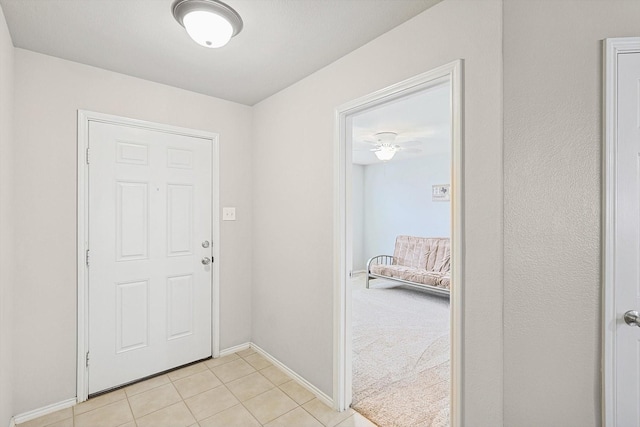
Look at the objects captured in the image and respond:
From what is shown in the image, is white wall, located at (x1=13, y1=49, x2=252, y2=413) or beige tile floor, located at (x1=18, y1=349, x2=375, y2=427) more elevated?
white wall, located at (x1=13, y1=49, x2=252, y2=413)

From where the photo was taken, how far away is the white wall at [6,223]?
5.38 feet

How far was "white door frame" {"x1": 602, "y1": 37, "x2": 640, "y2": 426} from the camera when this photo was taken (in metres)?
1.34

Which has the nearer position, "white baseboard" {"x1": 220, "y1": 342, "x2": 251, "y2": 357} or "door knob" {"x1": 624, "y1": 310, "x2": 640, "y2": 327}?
"door knob" {"x1": 624, "y1": 310, "x2": 640, "y2": 327}

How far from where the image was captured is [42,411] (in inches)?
79.9

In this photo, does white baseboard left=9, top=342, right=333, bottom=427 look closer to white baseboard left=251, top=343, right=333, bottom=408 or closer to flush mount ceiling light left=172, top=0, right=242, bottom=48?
white baseboard left=251, top=343, right=333, bottom=408

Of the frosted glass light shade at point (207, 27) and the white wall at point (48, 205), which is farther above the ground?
the frosted glass light shade at point (207, 27)

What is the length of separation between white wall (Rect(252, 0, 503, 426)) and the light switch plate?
212 mm

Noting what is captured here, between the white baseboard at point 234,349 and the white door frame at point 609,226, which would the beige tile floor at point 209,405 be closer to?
the white baseboard at point 234,349

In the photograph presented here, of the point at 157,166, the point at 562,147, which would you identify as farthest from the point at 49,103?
the point at 562,147

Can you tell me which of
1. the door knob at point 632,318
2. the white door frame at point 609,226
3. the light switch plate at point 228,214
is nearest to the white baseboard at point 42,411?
the light switch plate at point 228,214

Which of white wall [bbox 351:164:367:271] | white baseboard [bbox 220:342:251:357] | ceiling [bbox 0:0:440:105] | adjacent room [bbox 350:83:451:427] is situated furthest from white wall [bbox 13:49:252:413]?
white wall [bbox 351:164:367:271]

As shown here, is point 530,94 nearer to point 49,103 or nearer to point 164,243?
point 164,243

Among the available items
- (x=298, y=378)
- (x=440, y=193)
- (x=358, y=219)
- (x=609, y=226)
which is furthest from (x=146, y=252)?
(x=358, y=219)

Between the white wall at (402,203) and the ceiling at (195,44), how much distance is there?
4128 mm
